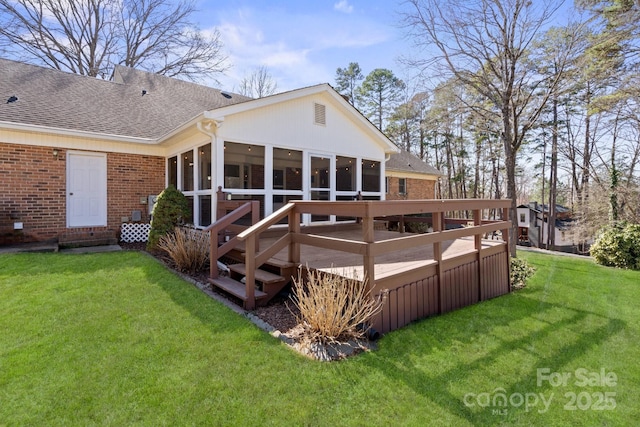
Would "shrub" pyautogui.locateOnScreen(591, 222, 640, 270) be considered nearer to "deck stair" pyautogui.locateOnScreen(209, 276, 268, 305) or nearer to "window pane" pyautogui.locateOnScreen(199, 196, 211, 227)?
"deck stair" pyautogui.locateOnScreen(209, 276, 268, 305)

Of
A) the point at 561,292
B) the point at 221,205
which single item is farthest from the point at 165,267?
the point at 561,292

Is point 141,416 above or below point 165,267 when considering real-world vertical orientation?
below

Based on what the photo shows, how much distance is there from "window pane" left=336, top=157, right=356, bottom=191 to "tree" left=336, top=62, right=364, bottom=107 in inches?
679

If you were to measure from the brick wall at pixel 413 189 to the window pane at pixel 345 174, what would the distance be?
19.8 feet

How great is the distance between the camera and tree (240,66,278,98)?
24094mm

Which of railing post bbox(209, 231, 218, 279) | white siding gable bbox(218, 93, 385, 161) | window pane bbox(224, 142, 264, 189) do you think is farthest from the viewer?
white siding gable bbox(218, 93, 385, 161)

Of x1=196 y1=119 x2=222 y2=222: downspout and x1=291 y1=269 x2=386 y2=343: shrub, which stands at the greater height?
x1=196 y1=119 x2=222 y2=222: downspout

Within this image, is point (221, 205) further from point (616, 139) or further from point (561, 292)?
point (616, 139)

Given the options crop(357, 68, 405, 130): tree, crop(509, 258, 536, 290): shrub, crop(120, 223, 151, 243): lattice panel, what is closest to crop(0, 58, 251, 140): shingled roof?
crop(120, 223, 151, 243): lattice panel

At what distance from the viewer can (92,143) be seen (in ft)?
26.2

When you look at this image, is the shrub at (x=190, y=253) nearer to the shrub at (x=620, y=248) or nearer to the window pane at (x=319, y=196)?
the window pane at (x=319, y=196)

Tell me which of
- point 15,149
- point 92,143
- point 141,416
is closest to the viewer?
point 141,416

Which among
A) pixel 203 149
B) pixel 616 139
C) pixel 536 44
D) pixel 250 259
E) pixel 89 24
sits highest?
pixel 89 24

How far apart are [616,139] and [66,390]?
21.3m
